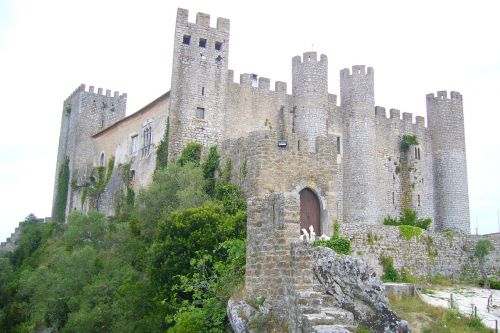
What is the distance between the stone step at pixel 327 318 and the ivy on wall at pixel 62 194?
130 ft

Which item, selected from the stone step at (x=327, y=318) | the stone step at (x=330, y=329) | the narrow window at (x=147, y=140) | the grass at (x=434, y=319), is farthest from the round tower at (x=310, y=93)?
the stone step at (x=330, y=329)

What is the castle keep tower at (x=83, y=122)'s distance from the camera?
49688 millimetres

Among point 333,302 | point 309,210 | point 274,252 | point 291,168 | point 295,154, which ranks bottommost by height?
point 333,302

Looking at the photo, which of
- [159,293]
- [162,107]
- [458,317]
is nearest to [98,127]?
[162,107]

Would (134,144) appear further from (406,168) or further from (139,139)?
(406,168)

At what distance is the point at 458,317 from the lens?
74.1ft

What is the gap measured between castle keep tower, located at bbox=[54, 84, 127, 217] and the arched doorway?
1022 inches

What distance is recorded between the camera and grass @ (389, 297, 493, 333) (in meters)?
21.2

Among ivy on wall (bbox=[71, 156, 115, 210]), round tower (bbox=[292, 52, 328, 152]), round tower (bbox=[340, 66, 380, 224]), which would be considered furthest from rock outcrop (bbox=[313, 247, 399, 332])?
ivy on wall (bbox=[71, 156, 115, 210])

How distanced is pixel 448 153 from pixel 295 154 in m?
24.5

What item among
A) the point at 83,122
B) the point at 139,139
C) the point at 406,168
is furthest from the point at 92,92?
A: the point at 406,168

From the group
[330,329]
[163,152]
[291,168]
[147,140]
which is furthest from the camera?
[147,140]

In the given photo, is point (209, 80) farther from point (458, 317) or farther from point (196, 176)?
point (458, 317)

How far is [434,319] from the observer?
72.2ft
